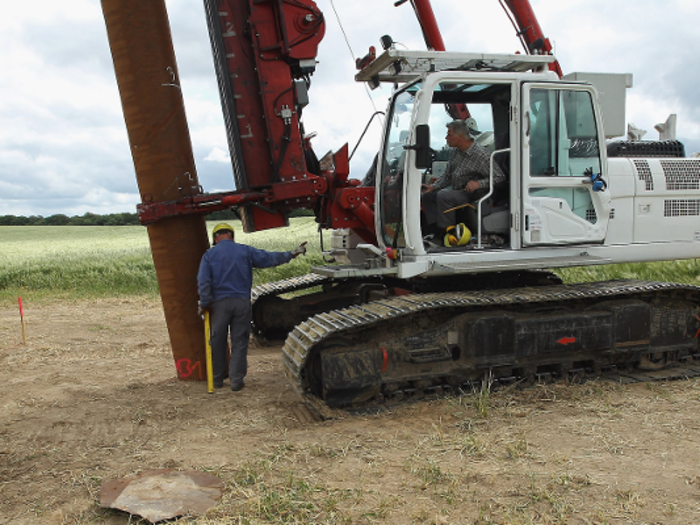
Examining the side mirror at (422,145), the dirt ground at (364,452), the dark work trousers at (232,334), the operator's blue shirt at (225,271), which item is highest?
the side mirror at (422,145)

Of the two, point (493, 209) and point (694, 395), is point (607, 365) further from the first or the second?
point (493, 209)

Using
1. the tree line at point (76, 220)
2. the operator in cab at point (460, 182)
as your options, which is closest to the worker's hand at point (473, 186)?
the operator in cab at point (460, 182)

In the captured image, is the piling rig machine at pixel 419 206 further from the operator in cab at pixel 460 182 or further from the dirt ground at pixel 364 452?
the dirt ground at pixel 364 452

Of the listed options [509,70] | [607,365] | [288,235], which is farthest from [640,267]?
[288,235]

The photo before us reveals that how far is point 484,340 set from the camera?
5602mm

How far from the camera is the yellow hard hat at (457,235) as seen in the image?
585 cm

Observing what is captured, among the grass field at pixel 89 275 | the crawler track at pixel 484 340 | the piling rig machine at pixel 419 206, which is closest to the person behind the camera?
the crawler track at pixel 484 340

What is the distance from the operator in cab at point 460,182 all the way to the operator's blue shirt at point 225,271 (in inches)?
59.9

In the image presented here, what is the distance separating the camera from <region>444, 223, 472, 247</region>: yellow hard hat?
5848 millimetres

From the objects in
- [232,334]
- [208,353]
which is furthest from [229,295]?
[208,353]

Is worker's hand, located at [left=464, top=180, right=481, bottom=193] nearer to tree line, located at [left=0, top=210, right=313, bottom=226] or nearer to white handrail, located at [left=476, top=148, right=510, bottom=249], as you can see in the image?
white handrail, located at [left=476, top=148, right=510, bottom=249]

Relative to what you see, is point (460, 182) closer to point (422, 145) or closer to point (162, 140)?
point (422, 145)

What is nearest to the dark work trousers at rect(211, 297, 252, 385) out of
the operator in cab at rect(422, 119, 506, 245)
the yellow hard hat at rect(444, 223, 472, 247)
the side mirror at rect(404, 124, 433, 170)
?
the operator in cab at rect(422, 119, 506, 245)

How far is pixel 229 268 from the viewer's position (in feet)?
20.3
